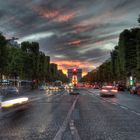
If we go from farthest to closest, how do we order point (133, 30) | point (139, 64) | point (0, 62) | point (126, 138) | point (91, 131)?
point (133, 30), point (139, 64), point (0, 62), point (91, 131), point (126, 138)

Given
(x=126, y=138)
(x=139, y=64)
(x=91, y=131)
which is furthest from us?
(x=139, y=64)

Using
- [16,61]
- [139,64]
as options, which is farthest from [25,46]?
[139,64]

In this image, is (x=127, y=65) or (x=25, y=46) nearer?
(x=127, y=65)

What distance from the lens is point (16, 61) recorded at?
104312 millimetres

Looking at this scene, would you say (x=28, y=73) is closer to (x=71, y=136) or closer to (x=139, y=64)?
(x=139, y=64)

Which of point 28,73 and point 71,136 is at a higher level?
point 28,73

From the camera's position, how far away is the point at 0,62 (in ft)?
231

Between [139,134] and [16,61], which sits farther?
[16,61]

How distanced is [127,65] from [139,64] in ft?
61.1

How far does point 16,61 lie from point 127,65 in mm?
29663

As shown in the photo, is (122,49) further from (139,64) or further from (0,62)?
(0,62)

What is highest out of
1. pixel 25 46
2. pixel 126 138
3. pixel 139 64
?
pixel 25 46

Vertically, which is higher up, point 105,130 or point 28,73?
point 28,73

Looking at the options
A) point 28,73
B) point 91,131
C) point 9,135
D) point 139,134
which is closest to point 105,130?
point 91,131
